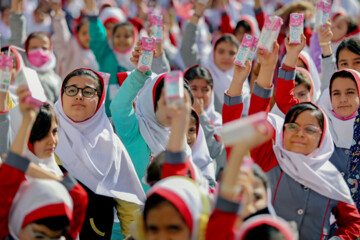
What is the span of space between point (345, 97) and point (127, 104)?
1504 millimetres

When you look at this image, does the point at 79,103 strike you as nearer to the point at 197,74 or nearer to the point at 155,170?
the point at 155,170

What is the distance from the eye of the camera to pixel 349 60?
14.5ft

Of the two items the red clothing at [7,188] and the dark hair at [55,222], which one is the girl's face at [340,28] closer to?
the dark hair at [55,222]

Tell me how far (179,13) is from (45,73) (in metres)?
3.88

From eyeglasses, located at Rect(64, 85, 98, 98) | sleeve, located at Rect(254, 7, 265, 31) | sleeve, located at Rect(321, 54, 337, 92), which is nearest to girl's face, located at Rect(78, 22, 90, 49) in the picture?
sleeve, located at Rect(254, 7, 265, 31)

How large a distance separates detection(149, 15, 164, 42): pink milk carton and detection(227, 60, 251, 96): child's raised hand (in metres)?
1.25

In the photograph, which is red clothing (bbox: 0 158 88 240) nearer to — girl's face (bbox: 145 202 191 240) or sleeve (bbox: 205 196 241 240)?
girl's face (bbox: 145 202 191 240)

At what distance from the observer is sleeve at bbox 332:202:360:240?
303cm

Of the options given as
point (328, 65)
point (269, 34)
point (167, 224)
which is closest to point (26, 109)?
point (167, 224)

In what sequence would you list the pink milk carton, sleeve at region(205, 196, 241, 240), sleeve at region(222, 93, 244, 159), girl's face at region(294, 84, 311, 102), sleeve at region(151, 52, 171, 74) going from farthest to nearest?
sleeve at region(151, 52, 171, 74), the pink milk carton, girl's face at region(294, 84, 311, 102), sleeve at region(222, 93, 244, 159), sleeve at region(205, 196, 241, 240)

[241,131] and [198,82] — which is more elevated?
[198,82]

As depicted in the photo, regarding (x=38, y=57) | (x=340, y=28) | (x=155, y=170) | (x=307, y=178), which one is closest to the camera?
(x=155, y=170)

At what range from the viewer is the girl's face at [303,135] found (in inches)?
123

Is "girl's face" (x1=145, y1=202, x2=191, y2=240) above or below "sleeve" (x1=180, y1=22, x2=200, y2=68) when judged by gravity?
below
